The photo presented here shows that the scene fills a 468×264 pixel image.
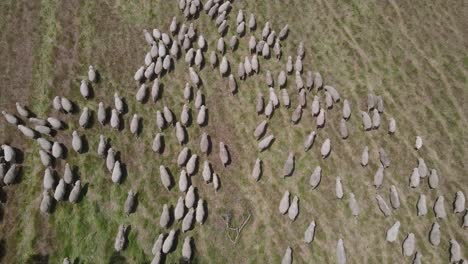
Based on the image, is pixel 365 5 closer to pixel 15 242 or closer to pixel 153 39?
pixel 153 39

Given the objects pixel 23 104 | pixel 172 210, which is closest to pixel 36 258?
pixel 172 210

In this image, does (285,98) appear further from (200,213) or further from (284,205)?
(200,213)

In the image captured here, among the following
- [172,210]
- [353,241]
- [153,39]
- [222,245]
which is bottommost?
[353,241]

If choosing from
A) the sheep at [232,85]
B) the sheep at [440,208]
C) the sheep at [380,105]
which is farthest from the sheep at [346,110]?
the sheep at [440,208]

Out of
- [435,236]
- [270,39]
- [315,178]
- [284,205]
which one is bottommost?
[435,236]

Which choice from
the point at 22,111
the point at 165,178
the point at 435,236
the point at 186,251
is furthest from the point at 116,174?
the point at 435,236

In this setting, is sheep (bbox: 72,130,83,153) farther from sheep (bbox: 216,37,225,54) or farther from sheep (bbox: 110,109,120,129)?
sheep (bbox: 216,37,225,54)
